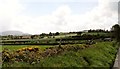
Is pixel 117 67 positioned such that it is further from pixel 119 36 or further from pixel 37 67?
pixel 119 36

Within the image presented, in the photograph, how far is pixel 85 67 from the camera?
789 inches

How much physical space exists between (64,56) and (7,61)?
13.0 feet

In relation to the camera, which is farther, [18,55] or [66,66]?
[18,55]

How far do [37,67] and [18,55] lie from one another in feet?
13.2

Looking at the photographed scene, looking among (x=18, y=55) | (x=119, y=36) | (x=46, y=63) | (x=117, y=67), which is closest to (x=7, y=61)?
(x=18, y=55)

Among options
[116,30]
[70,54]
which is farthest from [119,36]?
[70,54]

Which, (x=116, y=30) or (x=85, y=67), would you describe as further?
(x=116, y=30)

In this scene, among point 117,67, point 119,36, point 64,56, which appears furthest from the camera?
point 119,36

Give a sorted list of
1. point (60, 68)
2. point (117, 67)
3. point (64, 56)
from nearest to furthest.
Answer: point (60, 68) < point (64, 56) < point (117, 67)

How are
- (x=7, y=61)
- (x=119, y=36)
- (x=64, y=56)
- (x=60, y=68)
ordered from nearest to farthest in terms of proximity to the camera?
(x=60, y=68) < (x=7, y=61) < (x=64, y=56) < (x=119, y=36)

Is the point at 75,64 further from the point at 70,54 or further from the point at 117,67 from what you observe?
the point at 117,67

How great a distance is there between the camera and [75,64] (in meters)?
19.6

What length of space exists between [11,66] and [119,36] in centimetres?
4598

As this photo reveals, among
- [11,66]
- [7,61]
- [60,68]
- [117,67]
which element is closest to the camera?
[11,66]
